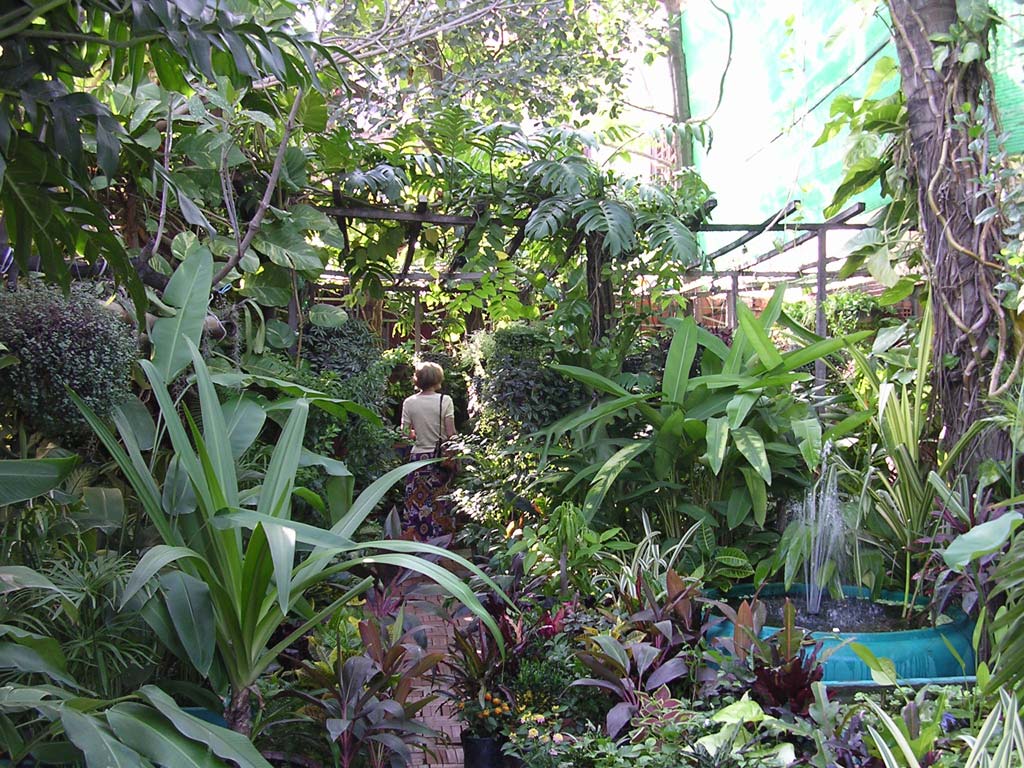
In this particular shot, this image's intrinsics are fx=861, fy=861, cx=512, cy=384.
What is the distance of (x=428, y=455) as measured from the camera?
5.04 m

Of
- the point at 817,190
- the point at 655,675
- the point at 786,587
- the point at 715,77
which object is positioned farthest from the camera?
the point at 715,77

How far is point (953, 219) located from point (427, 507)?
3.03 m

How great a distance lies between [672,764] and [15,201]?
1835mm

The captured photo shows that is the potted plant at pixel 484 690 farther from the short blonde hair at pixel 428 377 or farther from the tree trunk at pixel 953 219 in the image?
the short blonde hair at pixel 428 377

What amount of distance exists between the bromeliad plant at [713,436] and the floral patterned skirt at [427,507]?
134 centimetres

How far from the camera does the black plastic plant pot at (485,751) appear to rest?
91.4 inches

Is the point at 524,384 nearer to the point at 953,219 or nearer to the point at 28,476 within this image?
the point at 953,219

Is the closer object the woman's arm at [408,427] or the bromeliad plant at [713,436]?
the bromeliad plant at [713,436]

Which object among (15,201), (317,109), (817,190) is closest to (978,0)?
(817,190)

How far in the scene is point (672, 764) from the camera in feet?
5.87

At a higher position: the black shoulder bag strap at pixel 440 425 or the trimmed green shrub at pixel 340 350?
the trimmed green shrub at pixel 340 350

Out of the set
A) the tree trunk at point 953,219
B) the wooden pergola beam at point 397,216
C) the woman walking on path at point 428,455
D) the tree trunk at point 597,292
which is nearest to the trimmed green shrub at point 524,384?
the tree trunk at point 597,292

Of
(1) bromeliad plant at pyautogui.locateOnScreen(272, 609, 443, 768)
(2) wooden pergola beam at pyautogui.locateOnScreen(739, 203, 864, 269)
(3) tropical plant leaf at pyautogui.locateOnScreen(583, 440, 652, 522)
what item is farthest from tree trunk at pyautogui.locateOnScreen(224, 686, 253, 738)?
(2) wooden pergola beam at pyautogui.locateOnScreen(739, 203, 864, 269)

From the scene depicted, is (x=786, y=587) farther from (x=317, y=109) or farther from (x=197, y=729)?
(x=317, y=109)
